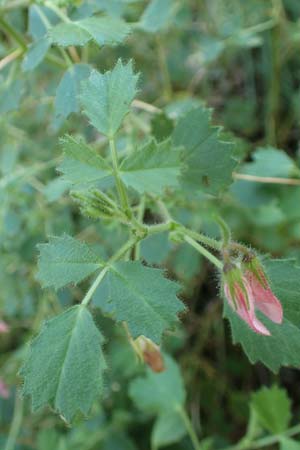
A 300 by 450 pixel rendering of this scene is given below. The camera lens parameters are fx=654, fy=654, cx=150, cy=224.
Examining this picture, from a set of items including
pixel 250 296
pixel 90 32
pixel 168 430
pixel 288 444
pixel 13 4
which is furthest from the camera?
pixel 168 430

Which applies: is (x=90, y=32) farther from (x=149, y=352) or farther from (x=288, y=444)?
(x=288, y=444)

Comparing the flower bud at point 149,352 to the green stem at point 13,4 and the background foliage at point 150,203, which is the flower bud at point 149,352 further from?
the green stem at point 13,4

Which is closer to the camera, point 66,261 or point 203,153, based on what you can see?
point 66,261

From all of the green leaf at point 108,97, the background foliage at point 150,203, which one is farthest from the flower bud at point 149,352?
the green leaf at point 108,97

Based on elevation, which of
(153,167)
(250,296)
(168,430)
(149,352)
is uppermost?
(153,167)

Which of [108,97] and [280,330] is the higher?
[108,97]

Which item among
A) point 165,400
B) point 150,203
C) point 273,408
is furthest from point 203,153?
point 165,400

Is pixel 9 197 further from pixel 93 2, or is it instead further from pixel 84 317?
pixel 84 317
